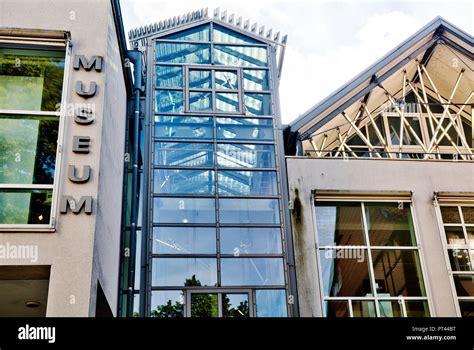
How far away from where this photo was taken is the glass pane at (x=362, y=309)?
40.4 ft

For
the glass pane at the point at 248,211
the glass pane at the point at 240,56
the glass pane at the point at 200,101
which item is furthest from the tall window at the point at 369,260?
the glass pane at the point at 240,56

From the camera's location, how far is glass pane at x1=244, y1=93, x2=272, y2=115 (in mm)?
14148

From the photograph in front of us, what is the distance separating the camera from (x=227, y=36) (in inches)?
587

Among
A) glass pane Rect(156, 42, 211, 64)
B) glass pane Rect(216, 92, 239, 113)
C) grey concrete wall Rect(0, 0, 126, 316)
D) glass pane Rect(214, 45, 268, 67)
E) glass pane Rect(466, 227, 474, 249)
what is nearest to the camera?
grey concrete wall Rect(0, 0, 126, 316)

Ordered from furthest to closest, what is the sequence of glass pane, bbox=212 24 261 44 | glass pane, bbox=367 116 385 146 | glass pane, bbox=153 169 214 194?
1. glass pane, bbox=367 116 385 146
2. glass pane, bbox=212 24 261 44
3. glass pane, bbox=153 169 214 194

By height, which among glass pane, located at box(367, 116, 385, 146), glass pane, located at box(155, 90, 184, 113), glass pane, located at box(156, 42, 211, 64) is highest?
glass pane, located at box(156, 42, 211, 64)

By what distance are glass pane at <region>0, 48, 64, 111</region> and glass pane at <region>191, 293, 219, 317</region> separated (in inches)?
186

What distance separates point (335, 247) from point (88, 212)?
5975 millimetres

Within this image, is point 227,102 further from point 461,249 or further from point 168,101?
point 461,249

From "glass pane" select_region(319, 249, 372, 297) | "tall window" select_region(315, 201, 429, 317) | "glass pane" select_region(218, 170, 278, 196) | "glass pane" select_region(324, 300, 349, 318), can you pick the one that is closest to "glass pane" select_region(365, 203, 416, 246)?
"tall window" select_region(315, 201, 429, 317)

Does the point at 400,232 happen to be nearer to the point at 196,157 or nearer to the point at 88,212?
the point at 196,157

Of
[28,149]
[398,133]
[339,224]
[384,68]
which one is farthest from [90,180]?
[398,133]

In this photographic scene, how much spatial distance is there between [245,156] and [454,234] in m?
4.69

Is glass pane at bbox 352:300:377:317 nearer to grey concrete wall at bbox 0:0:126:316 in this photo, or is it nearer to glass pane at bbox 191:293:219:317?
glass pane at bbox 191:293:219:317
